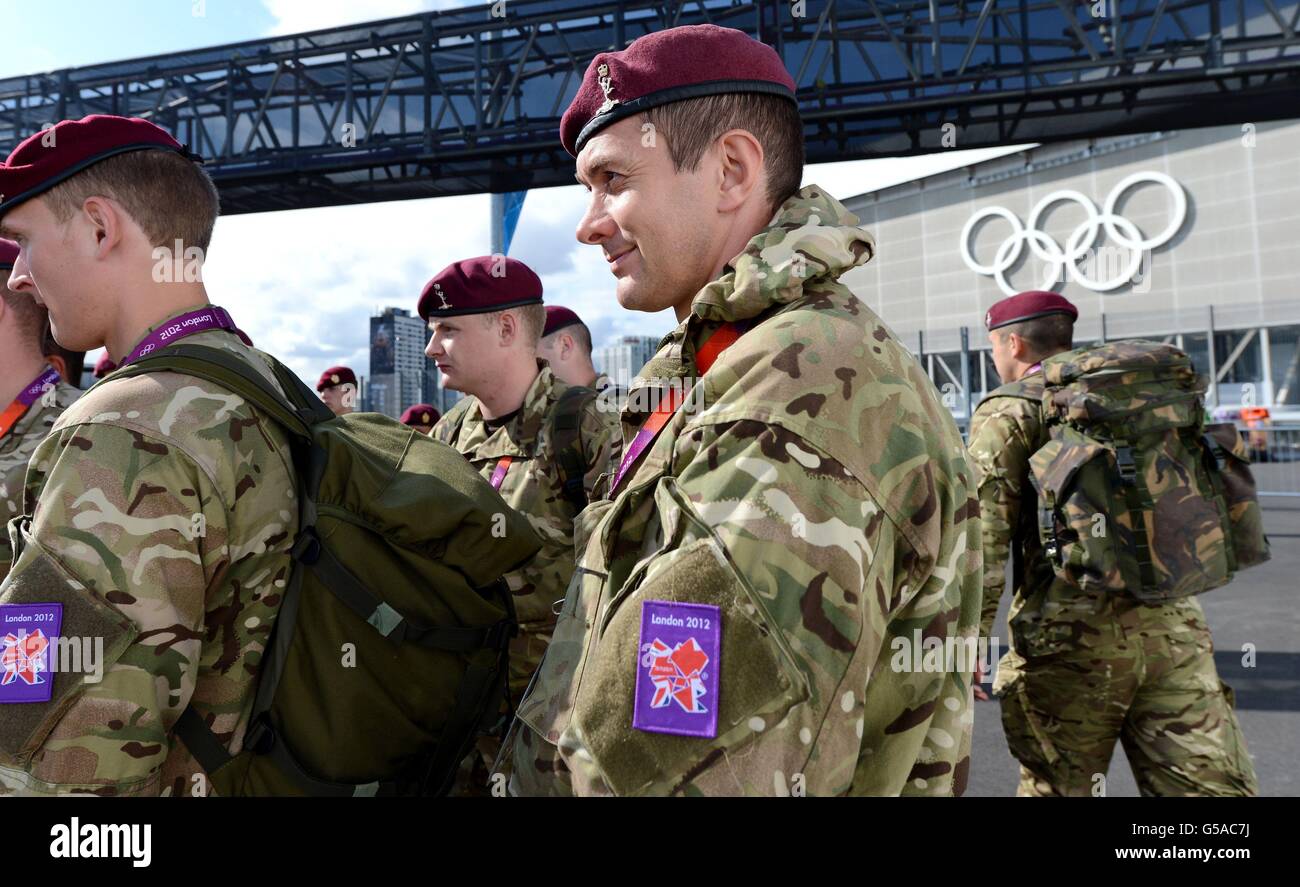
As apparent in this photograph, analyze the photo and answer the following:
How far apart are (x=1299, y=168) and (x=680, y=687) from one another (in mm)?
38122

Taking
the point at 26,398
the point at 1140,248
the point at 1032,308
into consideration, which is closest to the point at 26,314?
the point at 26,398

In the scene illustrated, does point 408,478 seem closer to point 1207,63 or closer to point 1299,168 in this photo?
point 1207,63

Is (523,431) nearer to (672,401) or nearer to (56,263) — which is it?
(56,263)

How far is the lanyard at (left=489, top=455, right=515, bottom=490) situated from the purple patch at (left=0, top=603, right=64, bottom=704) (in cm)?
192

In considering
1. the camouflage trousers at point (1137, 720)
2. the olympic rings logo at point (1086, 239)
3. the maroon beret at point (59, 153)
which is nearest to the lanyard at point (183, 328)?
the maroon beret at point (59, 153)

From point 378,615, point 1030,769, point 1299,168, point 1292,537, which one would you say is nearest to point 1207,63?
point 1292,537

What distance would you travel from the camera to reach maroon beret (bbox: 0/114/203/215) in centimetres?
149

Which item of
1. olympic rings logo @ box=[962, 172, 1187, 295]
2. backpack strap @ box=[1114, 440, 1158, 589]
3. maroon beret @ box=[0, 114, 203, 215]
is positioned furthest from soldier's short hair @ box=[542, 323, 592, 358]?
olympic rings logo @ box=[962, 172, 1187, 295]

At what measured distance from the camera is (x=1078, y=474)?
302cm

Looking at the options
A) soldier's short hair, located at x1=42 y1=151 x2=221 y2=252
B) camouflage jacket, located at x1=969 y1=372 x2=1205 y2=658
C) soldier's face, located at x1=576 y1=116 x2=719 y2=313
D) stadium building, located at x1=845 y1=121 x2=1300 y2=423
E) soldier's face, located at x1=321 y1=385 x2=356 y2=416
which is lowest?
camouflage jacket, located at x1=969 y1=372 x2=1205 y2=658

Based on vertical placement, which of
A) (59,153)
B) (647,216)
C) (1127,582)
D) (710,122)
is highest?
(59,153)

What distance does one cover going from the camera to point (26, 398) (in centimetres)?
235

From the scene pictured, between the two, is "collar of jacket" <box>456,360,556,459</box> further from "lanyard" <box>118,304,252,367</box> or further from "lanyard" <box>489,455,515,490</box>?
"lanyard" <box>118,304,252,367</box>

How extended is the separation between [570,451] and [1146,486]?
2.08 metres
